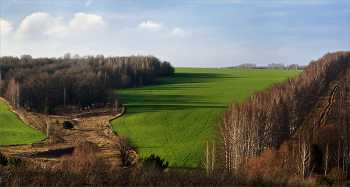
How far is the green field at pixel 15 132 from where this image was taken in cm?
4066

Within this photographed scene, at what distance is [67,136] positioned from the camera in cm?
4525

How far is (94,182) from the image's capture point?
46.5 ft

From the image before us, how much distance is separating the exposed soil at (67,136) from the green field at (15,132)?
4.62 ft

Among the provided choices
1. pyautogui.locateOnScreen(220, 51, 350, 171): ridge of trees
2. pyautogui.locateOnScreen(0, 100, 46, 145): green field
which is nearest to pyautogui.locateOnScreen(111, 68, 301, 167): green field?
pyautogui.locateOnScreen(220, 51, 350, 171): ridge of trees

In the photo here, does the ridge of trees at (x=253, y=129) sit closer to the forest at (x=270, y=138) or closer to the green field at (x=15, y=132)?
the forest at (x=270, y=138)

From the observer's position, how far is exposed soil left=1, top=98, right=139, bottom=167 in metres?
35.7

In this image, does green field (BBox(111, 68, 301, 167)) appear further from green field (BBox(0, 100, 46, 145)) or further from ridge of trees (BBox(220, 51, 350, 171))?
green field (BBox(0, 100, 46, 145))

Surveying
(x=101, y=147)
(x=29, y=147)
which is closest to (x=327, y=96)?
(x=101, y=147)

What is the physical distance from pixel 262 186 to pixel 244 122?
17.0 meters

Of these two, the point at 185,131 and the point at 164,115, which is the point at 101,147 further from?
the point at 164,115

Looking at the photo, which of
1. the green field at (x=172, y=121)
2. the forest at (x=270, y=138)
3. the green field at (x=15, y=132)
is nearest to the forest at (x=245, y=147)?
the forest at (x=270, y=138)

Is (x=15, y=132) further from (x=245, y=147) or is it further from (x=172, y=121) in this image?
(x=245, y=147)

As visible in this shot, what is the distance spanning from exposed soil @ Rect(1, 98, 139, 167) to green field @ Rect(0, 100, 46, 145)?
141 centimetres

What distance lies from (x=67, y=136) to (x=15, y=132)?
8896 millimetres
